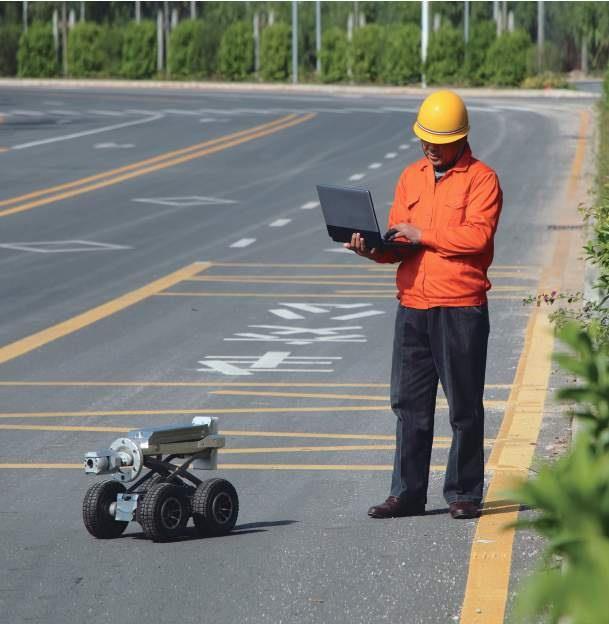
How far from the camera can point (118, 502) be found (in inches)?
266

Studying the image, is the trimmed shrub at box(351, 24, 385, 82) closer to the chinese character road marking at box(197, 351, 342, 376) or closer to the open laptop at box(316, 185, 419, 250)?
the chinese character road marking at box(197, 351, 342, 376)

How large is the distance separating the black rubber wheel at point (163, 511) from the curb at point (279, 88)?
57176 mm

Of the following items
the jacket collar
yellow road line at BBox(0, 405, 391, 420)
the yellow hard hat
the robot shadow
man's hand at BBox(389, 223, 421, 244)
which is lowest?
yellow road line at BBox(0, 405, 391, 420)

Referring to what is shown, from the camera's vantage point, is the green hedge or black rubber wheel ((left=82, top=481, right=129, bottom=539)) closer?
black rubber wheel ((left=82, top=481, right=129, bottom=539))

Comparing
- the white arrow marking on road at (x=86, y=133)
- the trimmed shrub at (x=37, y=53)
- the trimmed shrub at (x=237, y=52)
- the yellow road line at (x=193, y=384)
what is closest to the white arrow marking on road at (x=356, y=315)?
the yellow road line at (x=193, y=384)

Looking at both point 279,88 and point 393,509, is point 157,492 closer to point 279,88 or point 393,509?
point 393,509

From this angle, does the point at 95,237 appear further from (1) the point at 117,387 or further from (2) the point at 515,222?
(1) the point at 117,387

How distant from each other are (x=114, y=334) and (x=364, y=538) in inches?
270

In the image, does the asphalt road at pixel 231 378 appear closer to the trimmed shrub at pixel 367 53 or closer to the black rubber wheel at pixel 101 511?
the black rubber wheel at pixel 101 511

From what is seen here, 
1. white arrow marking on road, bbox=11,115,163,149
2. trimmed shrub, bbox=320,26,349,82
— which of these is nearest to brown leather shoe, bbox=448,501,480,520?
white arrow marking on road, bbox=11,115,163,149

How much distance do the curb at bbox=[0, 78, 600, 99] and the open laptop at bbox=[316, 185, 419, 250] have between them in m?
56.6

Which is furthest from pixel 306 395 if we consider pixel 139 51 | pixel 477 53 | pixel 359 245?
pixel 139 51

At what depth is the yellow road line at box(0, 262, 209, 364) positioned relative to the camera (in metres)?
12.7

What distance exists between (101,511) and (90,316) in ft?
25.4
